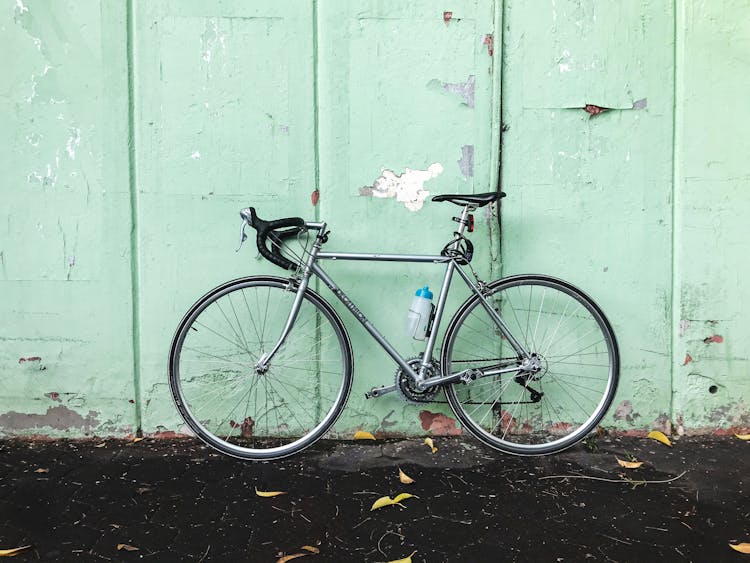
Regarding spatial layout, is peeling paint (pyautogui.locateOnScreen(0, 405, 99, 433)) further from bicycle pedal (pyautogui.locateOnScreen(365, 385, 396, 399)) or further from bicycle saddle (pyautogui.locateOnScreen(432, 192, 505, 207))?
bicycle saddle (pyautogui.locateOnScreen(432, 192, 505, 207))

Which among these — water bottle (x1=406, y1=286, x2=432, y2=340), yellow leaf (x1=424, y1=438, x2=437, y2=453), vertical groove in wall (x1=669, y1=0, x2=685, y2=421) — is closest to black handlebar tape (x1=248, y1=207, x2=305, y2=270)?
water bottle (x1=406, y1=286, x2=432, y2=340)

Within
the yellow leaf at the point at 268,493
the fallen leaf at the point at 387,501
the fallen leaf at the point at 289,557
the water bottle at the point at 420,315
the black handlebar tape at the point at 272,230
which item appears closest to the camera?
the fallen leaf at the point at 289,557

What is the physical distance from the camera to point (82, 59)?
129 inches

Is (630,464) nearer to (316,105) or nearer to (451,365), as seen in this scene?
(451,365)

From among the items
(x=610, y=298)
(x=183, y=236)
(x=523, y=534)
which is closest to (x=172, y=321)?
(x=183, y=236)

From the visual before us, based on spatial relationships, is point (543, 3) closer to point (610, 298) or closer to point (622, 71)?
point (622, 71)

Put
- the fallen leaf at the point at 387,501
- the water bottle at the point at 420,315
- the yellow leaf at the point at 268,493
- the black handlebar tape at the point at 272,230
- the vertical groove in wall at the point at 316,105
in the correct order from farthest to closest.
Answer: the vertical groove in wall at the point at 316,105 < the water bottle at the point at 420,315 < the black handlebar tape at the point at 272,230 < the yellow leaf at the point at 268,493 < the fallen leaf at the point at 387,501

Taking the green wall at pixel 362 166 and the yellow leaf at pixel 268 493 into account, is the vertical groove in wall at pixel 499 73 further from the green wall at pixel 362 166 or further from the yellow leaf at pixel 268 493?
the yellow leaf at pixel 268 493

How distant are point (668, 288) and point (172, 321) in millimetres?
2584

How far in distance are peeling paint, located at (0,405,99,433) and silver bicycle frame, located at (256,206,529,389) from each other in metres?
1.09

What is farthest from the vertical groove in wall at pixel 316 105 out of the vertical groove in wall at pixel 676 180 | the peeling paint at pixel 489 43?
the vertical groove in wall at pixel 676 180

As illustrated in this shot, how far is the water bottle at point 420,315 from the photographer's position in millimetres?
3152

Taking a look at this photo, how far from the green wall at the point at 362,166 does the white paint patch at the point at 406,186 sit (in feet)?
0.06

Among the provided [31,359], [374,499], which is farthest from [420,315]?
[31,359]
